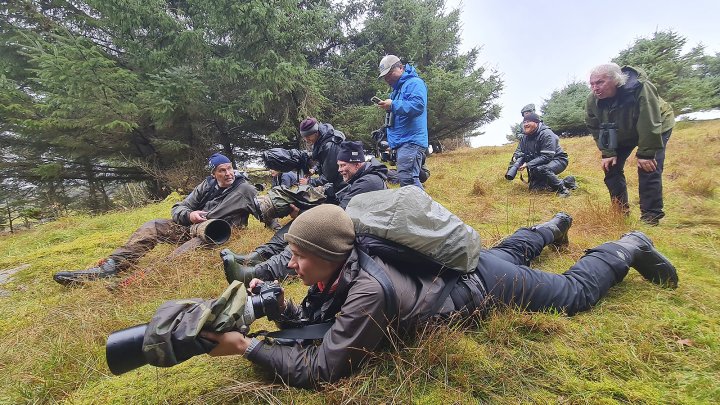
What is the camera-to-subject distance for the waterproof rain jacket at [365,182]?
3.71 meters

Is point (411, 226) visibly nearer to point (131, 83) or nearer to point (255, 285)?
point (255, 285)

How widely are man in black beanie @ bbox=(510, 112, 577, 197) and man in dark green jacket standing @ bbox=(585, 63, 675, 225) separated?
2.12m

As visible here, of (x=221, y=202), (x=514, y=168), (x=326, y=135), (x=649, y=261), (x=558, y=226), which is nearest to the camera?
(x=649, y=261)

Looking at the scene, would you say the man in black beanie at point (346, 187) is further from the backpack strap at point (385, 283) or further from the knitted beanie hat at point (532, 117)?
the knitted beanie hat at point (532, 117)

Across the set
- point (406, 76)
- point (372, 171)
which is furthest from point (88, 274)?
point (406, 76)

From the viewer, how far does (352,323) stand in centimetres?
162

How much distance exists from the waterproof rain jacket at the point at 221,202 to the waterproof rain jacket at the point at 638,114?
4791 millimetres

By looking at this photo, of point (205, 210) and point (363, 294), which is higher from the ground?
point (205, 210)

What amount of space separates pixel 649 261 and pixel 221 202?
4.74 metres

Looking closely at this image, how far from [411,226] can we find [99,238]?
6748mm

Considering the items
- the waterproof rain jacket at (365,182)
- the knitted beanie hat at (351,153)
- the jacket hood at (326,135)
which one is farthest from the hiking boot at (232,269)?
the jacket hood at (326,135)

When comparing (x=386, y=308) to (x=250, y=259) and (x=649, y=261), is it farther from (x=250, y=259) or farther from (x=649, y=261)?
(x=250, y=259)

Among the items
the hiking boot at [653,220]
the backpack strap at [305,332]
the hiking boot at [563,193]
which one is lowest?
the hiking boot at [653,220]

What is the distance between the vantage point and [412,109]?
4.64m
